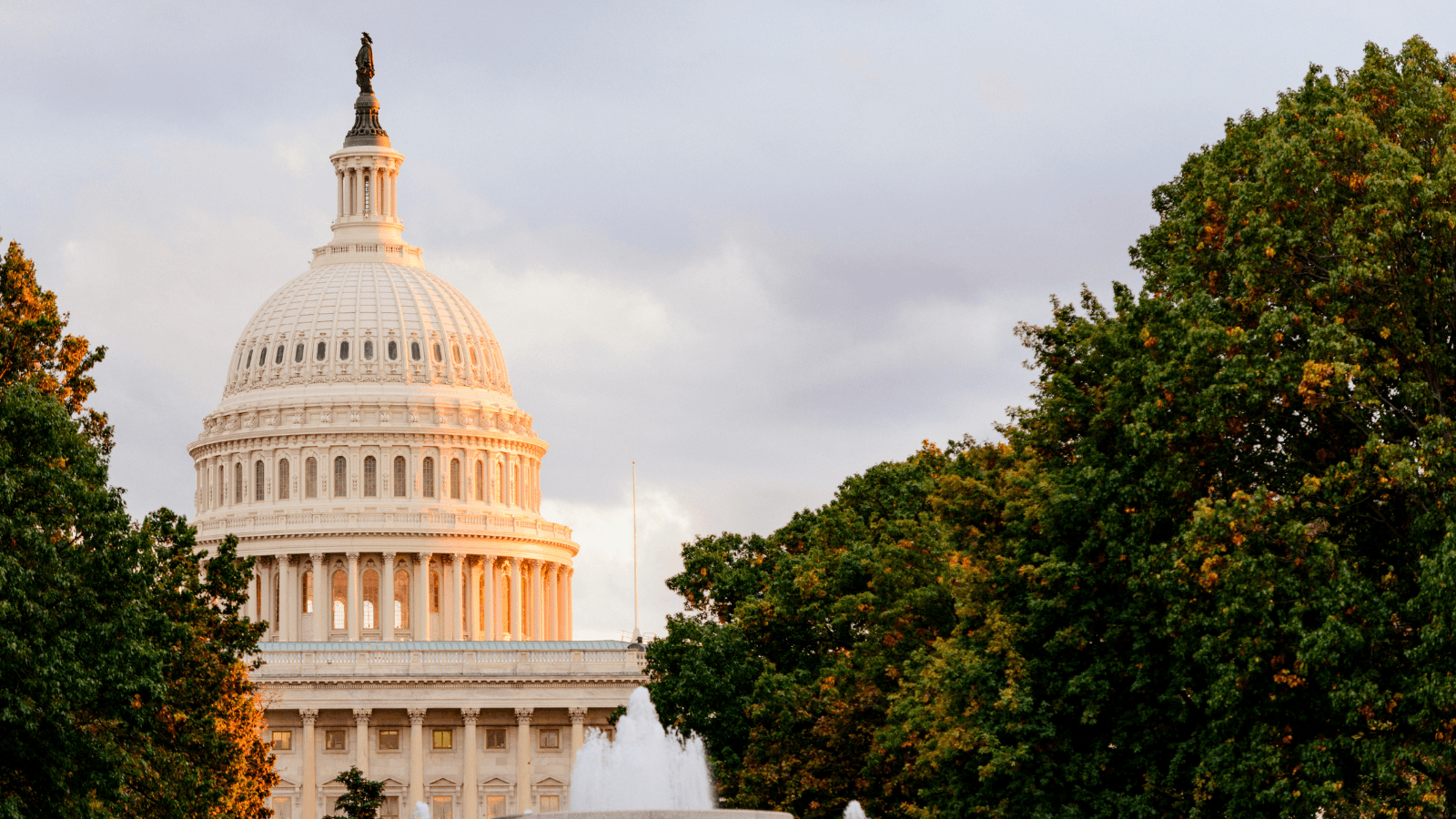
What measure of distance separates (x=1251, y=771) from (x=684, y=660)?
3796cm

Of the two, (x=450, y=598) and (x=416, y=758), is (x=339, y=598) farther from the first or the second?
(x=416, y=758)

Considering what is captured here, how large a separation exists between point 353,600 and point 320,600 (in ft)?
7.17

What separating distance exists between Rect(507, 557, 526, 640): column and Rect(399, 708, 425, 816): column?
25.8 metres

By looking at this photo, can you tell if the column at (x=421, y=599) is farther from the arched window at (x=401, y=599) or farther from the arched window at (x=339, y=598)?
the arched window at (x=339, y=598)

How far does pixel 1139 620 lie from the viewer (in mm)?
52031

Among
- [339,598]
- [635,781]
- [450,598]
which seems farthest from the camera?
[339,598]

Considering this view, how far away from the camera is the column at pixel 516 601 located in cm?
17600

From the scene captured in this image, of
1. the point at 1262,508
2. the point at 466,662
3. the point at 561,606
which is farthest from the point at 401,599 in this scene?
the point at 1262,508

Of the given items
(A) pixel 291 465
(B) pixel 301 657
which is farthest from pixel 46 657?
(A) pixel 291 465

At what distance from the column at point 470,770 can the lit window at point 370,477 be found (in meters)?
30.6

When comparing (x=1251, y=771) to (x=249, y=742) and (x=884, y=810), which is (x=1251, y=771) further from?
(x=249, y=742)

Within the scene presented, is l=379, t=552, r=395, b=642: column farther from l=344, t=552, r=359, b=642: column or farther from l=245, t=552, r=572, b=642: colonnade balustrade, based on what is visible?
l=344, t=552, r=359, b=642: column

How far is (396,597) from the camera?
575 ft

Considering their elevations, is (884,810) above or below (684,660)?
below
